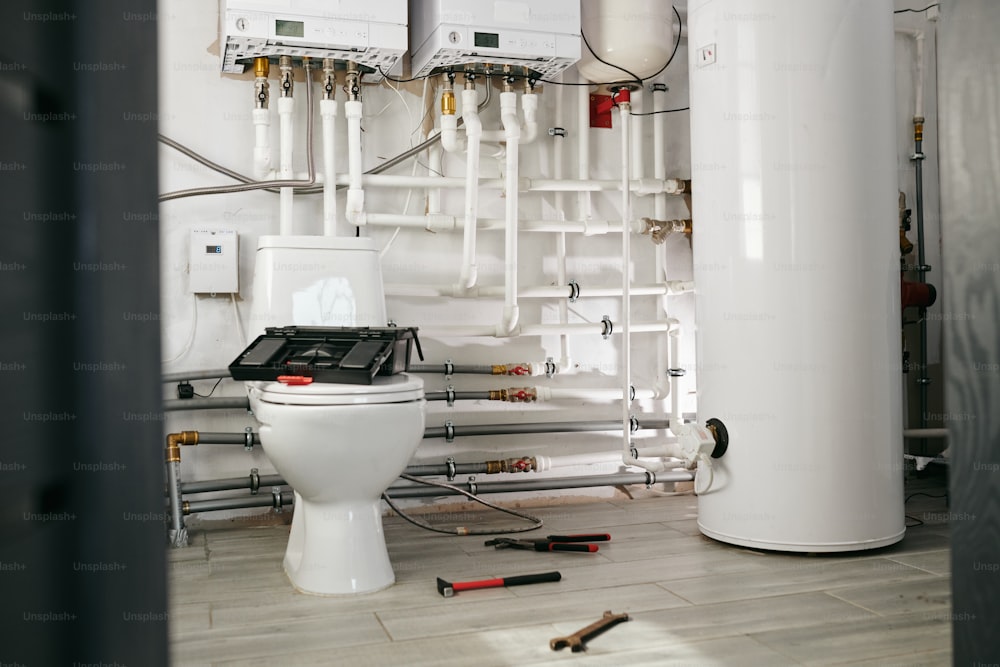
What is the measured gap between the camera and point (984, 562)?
1.68ft

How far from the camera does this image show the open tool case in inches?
78.0

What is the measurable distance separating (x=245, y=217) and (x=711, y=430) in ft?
5.12

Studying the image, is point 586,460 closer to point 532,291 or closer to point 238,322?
point 532,291

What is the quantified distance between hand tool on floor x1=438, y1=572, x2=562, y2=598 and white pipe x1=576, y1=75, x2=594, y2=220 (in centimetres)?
135

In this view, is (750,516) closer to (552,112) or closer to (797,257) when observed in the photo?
(797,257)

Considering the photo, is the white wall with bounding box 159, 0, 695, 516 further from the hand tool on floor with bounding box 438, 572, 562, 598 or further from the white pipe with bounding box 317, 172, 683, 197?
the hand tool on floor with bounding box 438, 572, 562, 598

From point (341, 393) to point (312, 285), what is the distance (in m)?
0.61

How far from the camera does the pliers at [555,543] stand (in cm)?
230

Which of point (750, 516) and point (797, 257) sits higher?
point (797, 257)

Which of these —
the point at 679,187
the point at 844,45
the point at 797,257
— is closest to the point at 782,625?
the point at 797,257

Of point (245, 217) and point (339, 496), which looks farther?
point (245, 217)

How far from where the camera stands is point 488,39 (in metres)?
2.57

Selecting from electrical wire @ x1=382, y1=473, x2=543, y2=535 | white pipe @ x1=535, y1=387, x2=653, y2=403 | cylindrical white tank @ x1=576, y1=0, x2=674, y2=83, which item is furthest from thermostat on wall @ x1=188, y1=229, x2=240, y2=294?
cylindrical white tank @ x1=576, y1=0, x2=674, y2=83

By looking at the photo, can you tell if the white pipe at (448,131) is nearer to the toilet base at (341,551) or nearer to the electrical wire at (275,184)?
the electrical wire at (275,184)
